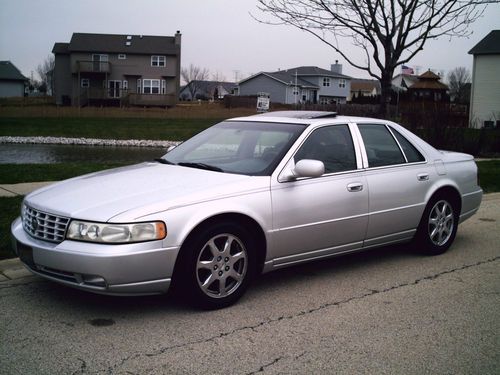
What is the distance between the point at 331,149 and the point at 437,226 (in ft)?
5.81

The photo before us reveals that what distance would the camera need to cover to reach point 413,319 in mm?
4551

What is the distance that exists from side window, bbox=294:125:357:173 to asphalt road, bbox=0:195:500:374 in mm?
1119

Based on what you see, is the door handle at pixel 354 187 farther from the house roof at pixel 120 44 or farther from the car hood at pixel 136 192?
the house roof at pixel 120 44

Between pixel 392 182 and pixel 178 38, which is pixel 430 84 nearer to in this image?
pixel 178 38

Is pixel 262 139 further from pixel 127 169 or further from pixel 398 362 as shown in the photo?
pixel 398 362

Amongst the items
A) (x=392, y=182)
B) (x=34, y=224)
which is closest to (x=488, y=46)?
(x=392, y=182)

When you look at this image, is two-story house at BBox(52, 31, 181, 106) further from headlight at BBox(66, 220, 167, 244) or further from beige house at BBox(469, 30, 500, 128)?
headlight at BBox(66, 220, 167, 244)

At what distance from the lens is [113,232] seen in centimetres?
415

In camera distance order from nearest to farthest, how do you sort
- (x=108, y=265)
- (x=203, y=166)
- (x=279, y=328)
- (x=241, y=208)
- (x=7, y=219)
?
(x=108, y=265) → (x=279, y=328) → (x=241, y=208) → (x=203, y=166) → (x=7, y=219)

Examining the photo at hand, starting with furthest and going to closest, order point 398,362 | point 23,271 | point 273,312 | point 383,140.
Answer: point 383,140 < point 23,271 < point 273,312 < point 398,362

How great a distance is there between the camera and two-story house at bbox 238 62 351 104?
74312mm

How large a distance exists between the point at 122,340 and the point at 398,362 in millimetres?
1872

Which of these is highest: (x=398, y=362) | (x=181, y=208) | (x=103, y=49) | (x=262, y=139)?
(x=103, y=49)

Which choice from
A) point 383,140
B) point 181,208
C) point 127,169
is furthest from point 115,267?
point 383,140
